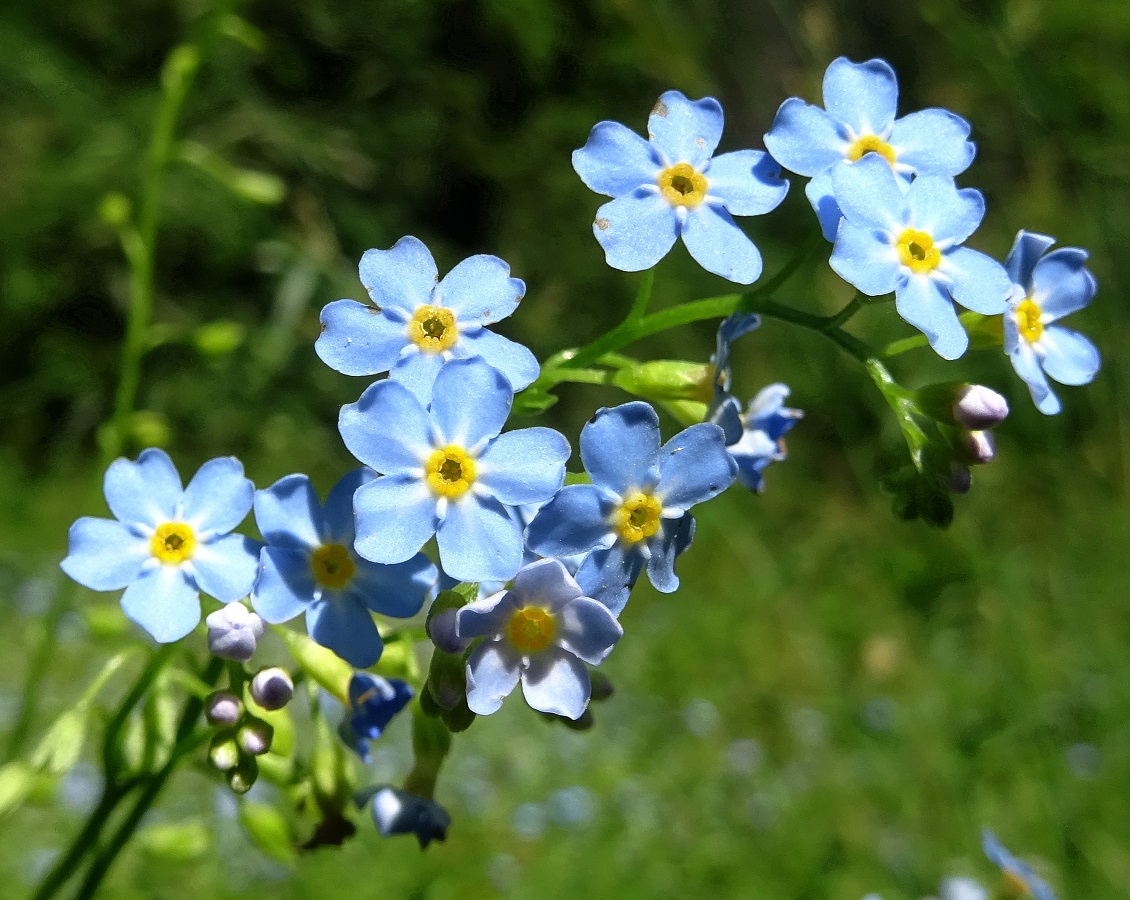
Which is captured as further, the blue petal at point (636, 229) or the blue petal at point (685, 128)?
the blue petal at point (685, 128)

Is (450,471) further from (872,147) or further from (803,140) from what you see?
(872,147)

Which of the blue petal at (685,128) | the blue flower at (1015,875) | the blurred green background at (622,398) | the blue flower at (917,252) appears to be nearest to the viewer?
the blue flower at (917,252)

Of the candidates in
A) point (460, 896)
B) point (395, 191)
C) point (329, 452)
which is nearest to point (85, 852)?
point (460, 896)

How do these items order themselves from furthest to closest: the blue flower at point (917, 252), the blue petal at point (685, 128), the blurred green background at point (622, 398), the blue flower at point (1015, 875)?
the blurred green background at point (622, 398) < the blue flower at point (1015, 875) < the blue petal at point (685, 128) < the blue flower at point (917, 252)

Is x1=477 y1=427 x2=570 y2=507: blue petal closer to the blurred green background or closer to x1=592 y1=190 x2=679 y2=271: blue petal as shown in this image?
x1=592 y1=190 x2=679 y2=271: blue petal

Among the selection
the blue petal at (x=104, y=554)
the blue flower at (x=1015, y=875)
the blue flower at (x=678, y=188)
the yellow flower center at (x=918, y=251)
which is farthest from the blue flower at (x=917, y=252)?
the blue flower at (x=1015, y=875)

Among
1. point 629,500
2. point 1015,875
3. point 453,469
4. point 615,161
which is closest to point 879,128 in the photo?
point 615,161

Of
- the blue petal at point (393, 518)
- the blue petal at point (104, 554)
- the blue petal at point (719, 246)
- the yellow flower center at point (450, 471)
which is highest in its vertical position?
the blue petal at point (719, 246)

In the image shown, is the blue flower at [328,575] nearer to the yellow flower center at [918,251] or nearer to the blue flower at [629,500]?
the blue flower at [629,500]
